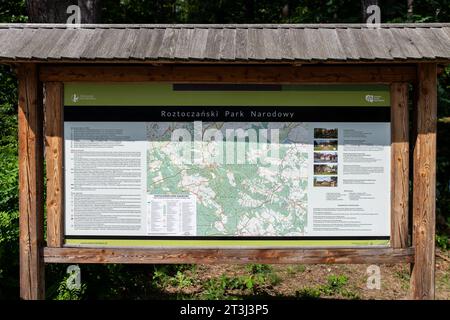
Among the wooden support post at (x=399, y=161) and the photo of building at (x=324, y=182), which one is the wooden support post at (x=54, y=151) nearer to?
the photo of building at (x=324, y=182)

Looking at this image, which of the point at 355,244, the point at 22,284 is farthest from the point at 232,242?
the point at 22,284

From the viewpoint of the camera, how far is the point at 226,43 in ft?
→ 14.6

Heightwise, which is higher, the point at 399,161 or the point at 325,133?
the point at 325,133

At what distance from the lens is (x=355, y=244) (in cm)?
469

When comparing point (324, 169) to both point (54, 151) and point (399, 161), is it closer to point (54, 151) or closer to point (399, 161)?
point (399, 161)

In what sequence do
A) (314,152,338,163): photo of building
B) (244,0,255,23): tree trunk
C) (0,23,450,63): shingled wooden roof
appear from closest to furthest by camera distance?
1. (0,23,450,63): shingled wooden roof
2. (314,152,338,163): photo of building
3. (244,0,255,23): tree trunk

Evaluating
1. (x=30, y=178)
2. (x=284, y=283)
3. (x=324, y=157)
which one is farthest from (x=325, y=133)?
(x=284, y=283)

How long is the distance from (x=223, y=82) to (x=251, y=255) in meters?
1.68

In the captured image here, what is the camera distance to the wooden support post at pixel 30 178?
4.66 meters

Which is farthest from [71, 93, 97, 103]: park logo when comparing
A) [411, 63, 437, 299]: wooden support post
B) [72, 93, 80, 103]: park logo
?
[411, 63, 437, 299]: wooden support post

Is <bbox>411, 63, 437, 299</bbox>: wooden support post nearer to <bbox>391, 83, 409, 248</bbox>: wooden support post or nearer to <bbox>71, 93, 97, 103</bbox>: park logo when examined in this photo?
<bbox>391, 83, 409, 248</bbox>: wooden support post

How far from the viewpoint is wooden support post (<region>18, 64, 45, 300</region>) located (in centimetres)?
466

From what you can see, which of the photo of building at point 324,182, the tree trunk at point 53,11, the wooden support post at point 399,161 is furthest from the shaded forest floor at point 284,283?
the tree trunk at point 53,11

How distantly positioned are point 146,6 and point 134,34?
45.4ft
